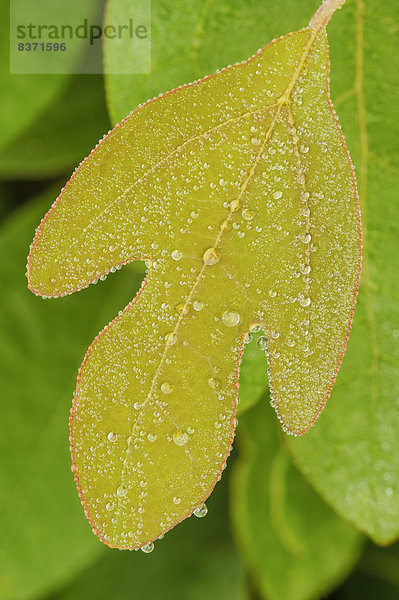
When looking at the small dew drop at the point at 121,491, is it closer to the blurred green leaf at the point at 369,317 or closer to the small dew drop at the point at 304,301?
the small dew drop at the point at 304,301

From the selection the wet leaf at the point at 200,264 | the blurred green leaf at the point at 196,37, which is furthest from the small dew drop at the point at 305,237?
the blurred green leaf at the point at 196,37

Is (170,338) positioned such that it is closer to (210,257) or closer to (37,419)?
(210,257)

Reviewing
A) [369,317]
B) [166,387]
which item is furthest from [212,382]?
[369,317]

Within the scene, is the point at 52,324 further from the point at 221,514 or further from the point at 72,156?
the point at 221,514

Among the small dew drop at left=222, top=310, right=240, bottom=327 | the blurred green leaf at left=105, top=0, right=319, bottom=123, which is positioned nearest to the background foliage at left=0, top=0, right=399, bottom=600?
the blurred green leaf at left=105, top=0, right=319, bottom=123

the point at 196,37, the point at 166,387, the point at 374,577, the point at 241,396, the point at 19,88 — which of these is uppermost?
the point at 196,37

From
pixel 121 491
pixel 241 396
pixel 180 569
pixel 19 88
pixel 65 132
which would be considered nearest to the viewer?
pixel 121 491

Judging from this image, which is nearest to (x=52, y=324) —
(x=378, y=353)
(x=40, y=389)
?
(x=40, y=389)

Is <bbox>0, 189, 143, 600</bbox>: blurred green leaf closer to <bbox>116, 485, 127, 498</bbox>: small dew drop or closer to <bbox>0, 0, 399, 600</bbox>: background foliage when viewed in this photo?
<bbox>0, 0, 399, 600</bbox>: background foliage
